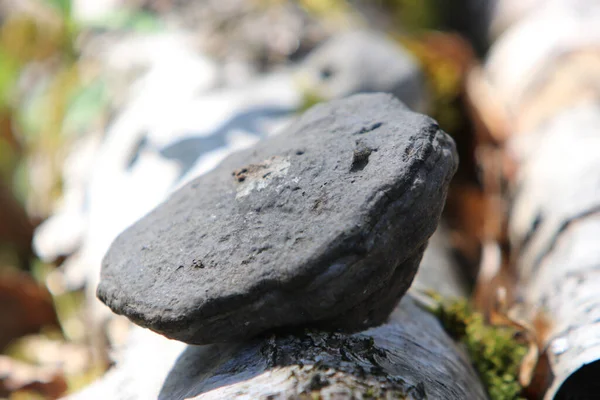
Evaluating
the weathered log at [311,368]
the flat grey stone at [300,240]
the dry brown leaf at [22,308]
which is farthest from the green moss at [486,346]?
the dry brown leaf at [22,308]

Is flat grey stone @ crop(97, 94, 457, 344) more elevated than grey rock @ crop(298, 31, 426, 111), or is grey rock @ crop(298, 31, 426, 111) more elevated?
flat grey stone @ crop(97, 94, 457, 344)

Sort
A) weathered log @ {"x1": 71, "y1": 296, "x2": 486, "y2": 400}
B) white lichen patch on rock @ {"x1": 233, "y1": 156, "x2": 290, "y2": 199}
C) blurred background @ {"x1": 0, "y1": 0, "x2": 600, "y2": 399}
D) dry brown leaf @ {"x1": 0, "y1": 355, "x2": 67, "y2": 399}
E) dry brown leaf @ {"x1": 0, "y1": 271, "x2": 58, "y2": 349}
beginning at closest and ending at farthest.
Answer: weathered log @ {"x1": 71, "y1": 296, "x2": 486, "y2": 400}, white lichen patch on rock @ {"x1": 233, "y1": 156, "x2": 290, "y2": 199}, dry brown leaf @ {"x1": 0, "y1": 355, "x2": 67, "y2": 399}, blurred background @ {"x1": 0, "y1": 0, "x2": 600, "y2": 399}, dry brown leaf @ {"x1": 0, "y1": 271, "x2": 58, "y2": 349}

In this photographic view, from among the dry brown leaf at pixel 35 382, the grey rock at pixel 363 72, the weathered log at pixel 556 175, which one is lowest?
the weathered log at pixel 556 175

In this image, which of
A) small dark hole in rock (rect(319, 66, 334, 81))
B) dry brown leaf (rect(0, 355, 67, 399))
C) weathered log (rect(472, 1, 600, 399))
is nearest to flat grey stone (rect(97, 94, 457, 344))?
weathered log (rect(472, 1, 600, 399))

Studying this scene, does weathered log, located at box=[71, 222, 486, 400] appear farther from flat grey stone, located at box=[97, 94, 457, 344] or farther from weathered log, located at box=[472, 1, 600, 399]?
weathered log, located at box=[472, 1, 600, 399]

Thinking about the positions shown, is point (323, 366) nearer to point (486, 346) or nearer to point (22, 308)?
point (486, 346)

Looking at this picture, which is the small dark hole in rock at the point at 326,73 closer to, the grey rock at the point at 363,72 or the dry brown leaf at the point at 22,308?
the grey rock at the point at 363,72

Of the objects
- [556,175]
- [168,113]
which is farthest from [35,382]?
[556,175]
